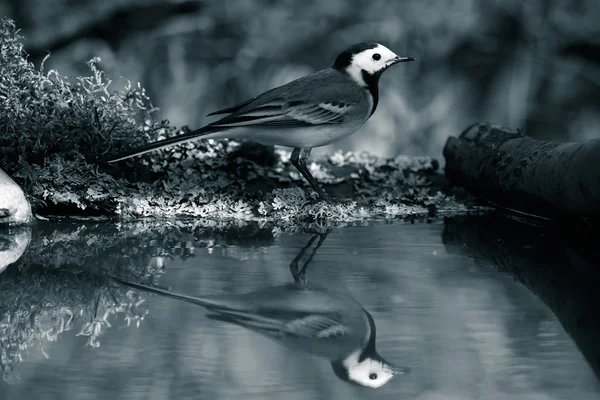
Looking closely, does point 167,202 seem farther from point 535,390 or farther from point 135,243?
point 535,390

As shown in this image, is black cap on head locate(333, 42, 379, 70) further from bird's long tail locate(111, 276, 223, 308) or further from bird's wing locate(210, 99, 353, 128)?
bird's long tail locate(111, 276, 223, 308)

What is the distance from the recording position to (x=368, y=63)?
609 cm

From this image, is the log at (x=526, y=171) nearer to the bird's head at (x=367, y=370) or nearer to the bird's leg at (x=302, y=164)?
the bird's leg at (x=302, y=164)

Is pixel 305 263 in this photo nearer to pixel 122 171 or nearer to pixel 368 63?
pixel 368 63

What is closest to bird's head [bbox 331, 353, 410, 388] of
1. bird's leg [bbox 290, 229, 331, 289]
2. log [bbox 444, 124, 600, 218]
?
bird's leg [bbox 290, 229, 331, 289]

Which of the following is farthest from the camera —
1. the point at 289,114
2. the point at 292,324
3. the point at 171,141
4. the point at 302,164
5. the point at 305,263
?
the point at 302,164

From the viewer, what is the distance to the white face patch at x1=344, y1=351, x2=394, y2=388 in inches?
105

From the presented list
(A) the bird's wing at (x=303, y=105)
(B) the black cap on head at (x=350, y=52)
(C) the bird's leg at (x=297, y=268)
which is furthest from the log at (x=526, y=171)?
(C) the bird's leg at (x=297, y=268)

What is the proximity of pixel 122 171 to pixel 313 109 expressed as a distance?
1441mm

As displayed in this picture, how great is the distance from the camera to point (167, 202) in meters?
5.95

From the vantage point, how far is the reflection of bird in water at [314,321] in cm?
280

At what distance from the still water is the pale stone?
0.45 feet

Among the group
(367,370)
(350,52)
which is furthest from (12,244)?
(367,370)

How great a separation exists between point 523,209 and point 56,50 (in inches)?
193
